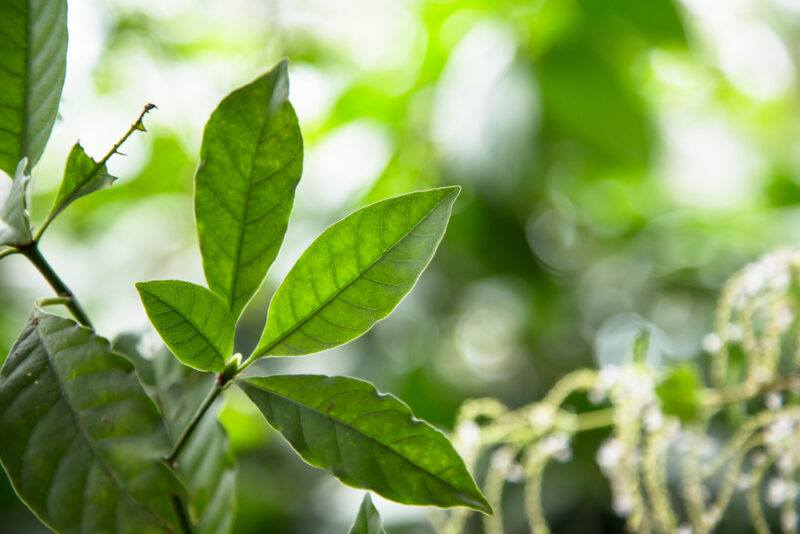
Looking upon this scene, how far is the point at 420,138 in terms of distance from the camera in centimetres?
107

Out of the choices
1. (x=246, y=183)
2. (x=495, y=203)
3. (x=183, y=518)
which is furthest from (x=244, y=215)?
(x=495, y=203)

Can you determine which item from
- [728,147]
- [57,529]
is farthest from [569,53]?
[57,529]

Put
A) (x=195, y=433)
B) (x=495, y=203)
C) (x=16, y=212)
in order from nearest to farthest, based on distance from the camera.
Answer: (x=16, y=212) < (x=195, y=433) < (x=495, y=203)

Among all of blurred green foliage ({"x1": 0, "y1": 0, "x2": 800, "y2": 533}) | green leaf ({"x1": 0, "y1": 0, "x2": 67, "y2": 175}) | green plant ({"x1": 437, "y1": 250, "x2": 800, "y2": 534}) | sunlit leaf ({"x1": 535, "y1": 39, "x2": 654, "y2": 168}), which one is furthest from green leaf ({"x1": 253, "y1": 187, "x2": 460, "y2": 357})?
sunlit leaf ({"x1": 535, "y1": 39, "x2": 654, "y2": 168})

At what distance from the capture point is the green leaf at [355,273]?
0.28 metres

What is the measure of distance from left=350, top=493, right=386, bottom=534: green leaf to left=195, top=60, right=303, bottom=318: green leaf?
10cm

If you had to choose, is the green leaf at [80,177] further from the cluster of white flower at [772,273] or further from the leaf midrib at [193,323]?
the cluster of white flower at [772,273]

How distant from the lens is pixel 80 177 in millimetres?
279

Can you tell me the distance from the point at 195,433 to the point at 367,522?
13cm

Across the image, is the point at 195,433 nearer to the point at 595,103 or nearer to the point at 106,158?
the point at 106,158

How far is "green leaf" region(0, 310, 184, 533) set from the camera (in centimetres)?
23

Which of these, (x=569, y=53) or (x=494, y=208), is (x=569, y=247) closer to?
(x=494, y=208)

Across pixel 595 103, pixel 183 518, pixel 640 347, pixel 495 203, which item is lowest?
pixel 183 518

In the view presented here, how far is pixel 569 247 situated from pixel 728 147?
1.25ft
